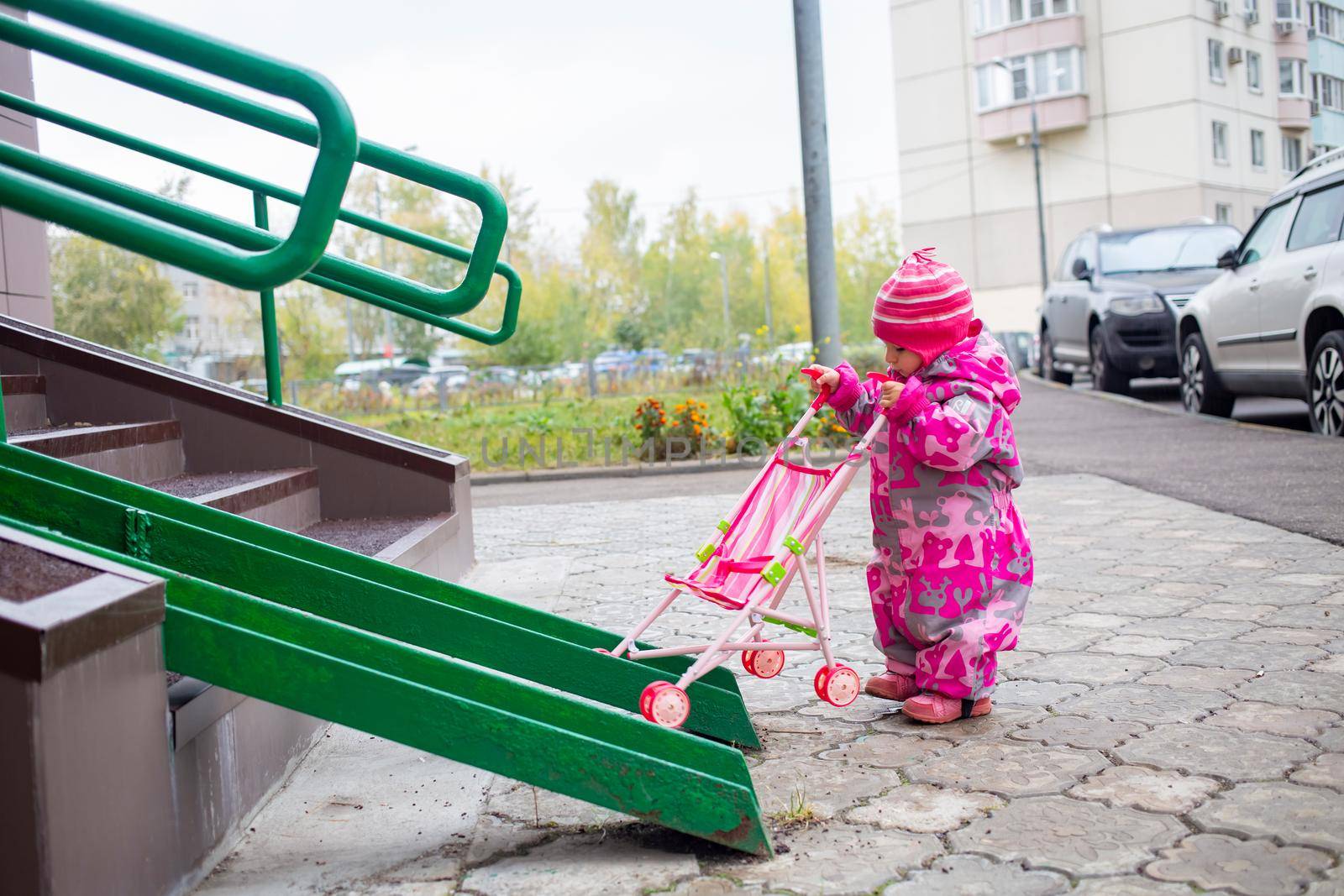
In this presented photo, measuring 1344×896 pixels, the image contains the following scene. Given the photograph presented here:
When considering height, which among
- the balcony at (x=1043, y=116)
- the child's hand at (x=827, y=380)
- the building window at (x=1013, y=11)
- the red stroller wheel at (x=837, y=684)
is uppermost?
the building window at (x=1013, y=11)

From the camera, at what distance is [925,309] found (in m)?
3.32

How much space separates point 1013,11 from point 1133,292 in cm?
3616

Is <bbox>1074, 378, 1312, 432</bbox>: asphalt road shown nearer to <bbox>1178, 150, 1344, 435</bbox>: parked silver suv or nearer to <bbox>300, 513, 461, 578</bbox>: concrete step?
<bbox>1178, 150, 1344, 435</bbox>: parked silver suv

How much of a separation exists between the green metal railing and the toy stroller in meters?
0.96

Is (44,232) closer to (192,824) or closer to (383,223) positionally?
(383,223)

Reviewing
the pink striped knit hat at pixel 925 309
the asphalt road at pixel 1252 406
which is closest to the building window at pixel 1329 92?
the asphalt road at pixel 1252 406

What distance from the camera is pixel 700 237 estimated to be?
192ft

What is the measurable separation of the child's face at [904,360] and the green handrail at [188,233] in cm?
167

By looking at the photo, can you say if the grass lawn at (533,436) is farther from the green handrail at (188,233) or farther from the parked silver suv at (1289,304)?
the green handrail at (188,233)

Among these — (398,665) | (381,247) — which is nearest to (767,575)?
(398,665)

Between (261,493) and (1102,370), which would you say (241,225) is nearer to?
(261,493)

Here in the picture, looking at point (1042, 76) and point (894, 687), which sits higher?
point (1042, 76)

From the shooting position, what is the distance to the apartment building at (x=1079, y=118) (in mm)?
43625

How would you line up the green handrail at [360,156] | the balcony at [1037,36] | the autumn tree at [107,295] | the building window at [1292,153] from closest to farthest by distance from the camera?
1. the green handrail at [360,156]
2. the autumn tree at [107,295]
3. the balcony at [1037,36]
4. the building window at [1292,153]
